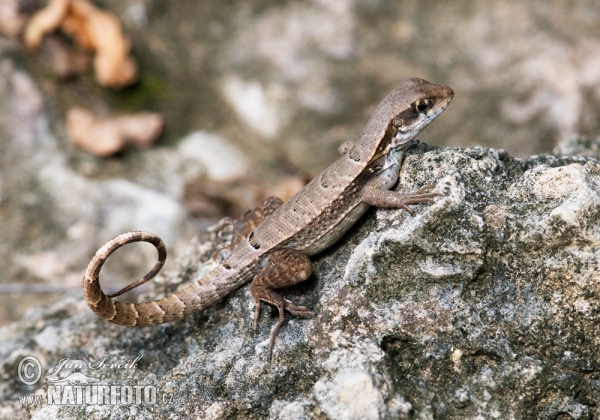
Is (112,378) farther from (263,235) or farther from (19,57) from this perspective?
(19,57)

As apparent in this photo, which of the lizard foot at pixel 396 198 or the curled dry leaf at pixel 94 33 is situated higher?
the curled dry leaf at pixel 94 33

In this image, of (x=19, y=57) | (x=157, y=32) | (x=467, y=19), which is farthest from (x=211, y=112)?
(x=467, y=19)

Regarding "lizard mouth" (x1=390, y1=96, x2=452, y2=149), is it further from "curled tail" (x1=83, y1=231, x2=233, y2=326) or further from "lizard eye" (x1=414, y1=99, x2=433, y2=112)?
"curled tail" (x1=83, y1=231, x2=233, y2=326)

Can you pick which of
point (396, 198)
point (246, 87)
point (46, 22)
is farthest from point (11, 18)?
point (396, 198)

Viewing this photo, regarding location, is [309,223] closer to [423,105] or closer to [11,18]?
[423,105]

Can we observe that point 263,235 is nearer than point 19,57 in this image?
Yes

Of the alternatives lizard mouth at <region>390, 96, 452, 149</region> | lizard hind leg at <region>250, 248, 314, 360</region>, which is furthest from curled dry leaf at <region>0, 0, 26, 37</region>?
lizard mouth at <region>390, 96, 452, 149</region>

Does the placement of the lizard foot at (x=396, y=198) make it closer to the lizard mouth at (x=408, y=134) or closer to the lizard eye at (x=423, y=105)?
the lizard mouth at (x=408, y=134)

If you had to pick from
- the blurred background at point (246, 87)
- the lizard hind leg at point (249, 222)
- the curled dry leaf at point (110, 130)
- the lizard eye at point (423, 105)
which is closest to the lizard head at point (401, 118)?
the lizard eye at point (423, 105)
